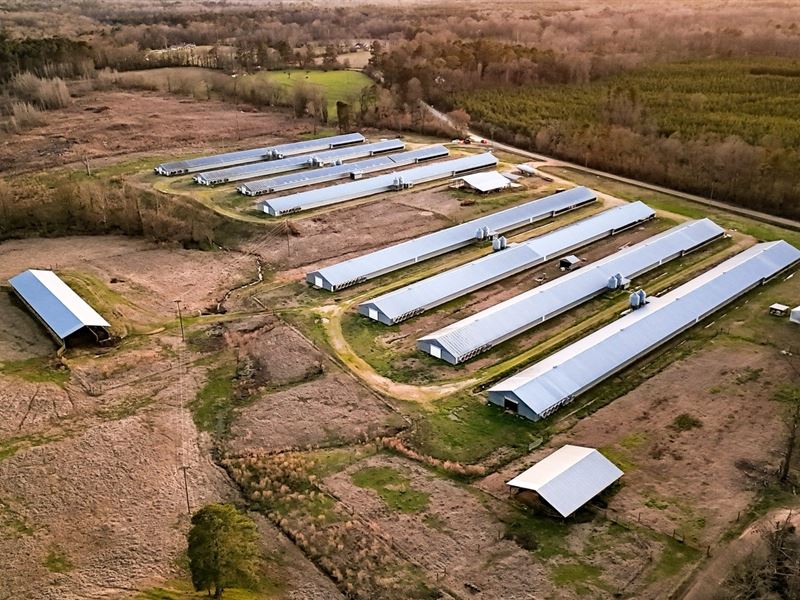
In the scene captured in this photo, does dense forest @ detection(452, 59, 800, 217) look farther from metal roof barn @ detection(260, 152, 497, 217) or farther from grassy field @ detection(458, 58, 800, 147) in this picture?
metal roof barn @ detection(260, 152, 497, 217)

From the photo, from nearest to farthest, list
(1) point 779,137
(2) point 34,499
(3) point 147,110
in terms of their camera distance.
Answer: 1. (2) point 34,499
2. (1) point 779,137
3. (3) point 147,110

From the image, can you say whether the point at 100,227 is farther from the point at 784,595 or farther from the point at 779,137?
the point at 779,137

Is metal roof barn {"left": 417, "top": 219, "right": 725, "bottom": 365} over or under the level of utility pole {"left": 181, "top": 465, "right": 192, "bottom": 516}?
over

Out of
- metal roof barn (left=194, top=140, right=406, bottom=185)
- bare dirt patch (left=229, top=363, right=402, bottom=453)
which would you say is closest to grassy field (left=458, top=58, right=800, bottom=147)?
metal roof barn (left=194, top=140, right=406, bottom=185)

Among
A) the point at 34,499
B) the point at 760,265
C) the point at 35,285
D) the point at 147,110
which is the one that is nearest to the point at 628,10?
the point at 147,110

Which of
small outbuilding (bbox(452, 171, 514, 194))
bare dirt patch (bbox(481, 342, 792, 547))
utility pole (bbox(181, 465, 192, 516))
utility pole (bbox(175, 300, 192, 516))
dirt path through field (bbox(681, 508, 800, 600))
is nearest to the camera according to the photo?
dirt path through field (bbox(681, 508, 800, 600))

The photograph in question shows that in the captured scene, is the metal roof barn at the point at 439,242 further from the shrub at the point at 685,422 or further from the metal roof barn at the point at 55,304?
the shrub at the point at 685,422

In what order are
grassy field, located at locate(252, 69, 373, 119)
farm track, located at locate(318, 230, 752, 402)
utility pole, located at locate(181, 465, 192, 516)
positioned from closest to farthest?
utility pole, located at locate(181, 465, 192, 516), farm track, located at locate(318, 230, 752, 402), grassy field, located at locate(252, 69, 373, 119)

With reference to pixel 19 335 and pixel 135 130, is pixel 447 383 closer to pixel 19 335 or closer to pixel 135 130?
pixel 19 335
